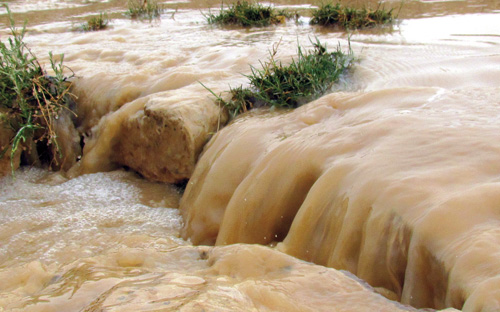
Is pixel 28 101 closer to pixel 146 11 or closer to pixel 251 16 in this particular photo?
pixel 251 16

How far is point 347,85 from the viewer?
3.77 metres

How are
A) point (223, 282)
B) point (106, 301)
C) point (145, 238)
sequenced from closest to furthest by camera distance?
point (106, 301) → point (223, 282) → point (145, 238)

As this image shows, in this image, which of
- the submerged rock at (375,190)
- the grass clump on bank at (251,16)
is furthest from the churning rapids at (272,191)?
the grass clump on bank at (251,16)

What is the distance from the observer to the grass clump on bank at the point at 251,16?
23.1ft

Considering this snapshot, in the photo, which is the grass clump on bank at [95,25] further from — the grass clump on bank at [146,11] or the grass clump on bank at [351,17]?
the grass clump on bank at [351,17]

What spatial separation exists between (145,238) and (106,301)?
1335 millimetres

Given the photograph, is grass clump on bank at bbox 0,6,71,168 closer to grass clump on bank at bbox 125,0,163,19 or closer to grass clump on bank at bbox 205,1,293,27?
grass clump on bank at bbox 205,1,293,27

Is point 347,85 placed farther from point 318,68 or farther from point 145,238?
point 145,238

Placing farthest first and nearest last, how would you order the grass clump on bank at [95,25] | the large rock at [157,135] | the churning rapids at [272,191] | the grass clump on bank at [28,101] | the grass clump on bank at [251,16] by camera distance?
the grass clump on bank at [95,25] → the grass clump on bank at [251,16] → the grass clump on bank at [28,101] → the large rock at [157,135] → the churning rapids at [272,191]

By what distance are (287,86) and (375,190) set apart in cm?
180

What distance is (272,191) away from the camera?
101 inches

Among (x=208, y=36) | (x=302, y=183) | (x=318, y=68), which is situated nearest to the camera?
(x=302, y=183)

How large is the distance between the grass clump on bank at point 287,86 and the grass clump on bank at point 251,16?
3332 mm

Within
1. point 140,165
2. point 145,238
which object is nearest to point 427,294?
point 145,238
